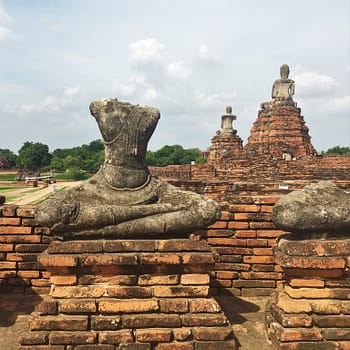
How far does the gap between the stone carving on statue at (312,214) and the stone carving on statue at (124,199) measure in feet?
1.69

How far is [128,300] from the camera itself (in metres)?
2.70

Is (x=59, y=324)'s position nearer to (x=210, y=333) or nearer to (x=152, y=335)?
(x=152, y=335)

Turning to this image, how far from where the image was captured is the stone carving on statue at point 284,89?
78.8 ft

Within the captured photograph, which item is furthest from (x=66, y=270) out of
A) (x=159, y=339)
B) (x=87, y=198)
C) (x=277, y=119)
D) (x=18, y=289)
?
(x=277, y=119)

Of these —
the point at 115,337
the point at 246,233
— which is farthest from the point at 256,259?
the point at 115,337

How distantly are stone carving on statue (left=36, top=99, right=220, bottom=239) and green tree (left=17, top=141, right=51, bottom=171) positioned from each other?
59084 millimetres

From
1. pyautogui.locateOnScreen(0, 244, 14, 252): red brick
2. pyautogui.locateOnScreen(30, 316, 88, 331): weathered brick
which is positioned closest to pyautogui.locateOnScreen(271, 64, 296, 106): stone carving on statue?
pyautogui.locateOnScreen(0, 244, 14, 252): red brick

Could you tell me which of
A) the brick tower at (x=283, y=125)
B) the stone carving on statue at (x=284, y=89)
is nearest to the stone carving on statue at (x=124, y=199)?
the brick tower at (x=283, y=125)

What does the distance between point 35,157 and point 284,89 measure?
149 feet

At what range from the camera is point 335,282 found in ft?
9.12

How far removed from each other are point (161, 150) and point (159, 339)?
6149cm

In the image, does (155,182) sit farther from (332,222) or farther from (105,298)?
(332,222)

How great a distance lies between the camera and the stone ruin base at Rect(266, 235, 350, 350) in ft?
8.81

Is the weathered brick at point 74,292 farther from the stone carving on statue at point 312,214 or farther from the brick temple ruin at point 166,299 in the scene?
the stone carving on statue at point 312,214
